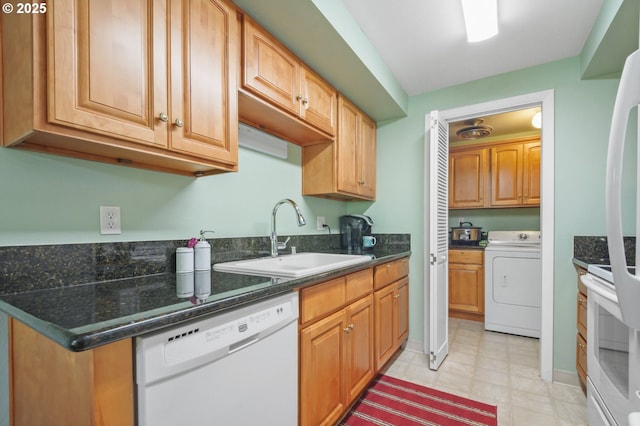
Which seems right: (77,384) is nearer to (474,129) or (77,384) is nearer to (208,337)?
(208,337)

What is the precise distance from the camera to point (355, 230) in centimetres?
266

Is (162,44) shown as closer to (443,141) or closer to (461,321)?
(443,141)

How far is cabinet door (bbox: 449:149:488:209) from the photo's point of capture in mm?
3713

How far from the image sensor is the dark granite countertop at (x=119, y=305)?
2.07ft

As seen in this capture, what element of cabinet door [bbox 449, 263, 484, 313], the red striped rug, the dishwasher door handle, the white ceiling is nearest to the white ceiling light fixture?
the white ceiling

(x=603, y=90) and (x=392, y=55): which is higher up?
(x=392, y=55)

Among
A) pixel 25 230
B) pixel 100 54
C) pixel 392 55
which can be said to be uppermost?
pixel 392 55

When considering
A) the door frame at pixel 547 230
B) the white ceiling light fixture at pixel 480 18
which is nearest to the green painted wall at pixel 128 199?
the white ceiling light fixture at pixel 480 18

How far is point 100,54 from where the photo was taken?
88 centimetres

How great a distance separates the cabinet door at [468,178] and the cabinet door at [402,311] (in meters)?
1.77

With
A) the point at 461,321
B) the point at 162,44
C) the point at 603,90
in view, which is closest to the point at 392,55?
the point at 603,90

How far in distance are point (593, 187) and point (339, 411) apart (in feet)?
7.34

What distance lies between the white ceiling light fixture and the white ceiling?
0.05 metres

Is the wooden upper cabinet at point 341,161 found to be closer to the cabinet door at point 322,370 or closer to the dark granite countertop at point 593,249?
the cabinet door at point 322,370
